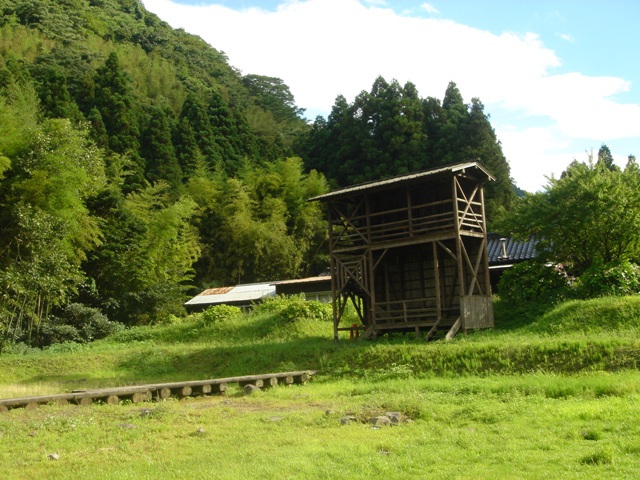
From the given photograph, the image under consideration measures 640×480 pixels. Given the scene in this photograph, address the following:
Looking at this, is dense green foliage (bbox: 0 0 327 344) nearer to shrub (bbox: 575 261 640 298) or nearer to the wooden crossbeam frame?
the wooden crossbeam frame

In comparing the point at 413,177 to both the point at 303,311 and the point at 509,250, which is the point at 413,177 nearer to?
the point at 303,311

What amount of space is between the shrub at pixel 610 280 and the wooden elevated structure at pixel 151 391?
27.8ft

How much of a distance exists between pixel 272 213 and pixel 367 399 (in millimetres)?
26206

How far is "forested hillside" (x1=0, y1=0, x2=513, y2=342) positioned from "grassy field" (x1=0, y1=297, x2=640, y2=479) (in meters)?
6.65

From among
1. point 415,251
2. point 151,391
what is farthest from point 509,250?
point 151,391

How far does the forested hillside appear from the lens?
24062 mm

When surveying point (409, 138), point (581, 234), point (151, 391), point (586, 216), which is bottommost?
point (151, 391)

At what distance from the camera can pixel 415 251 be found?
22172 millimetres

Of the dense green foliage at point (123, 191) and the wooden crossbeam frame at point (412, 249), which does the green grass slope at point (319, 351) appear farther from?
the dense green foliage at point (123, 191)

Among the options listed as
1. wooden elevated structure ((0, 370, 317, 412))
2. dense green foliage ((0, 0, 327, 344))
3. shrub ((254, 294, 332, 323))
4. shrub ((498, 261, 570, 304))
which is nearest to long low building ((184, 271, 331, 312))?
dense green foliage ((0, 0, 327, 344))

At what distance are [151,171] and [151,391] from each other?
29.1 m

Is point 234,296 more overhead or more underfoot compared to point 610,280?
more underfoot

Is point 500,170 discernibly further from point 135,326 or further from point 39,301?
point 39,301

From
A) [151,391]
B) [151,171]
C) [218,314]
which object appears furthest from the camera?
[151,171]
